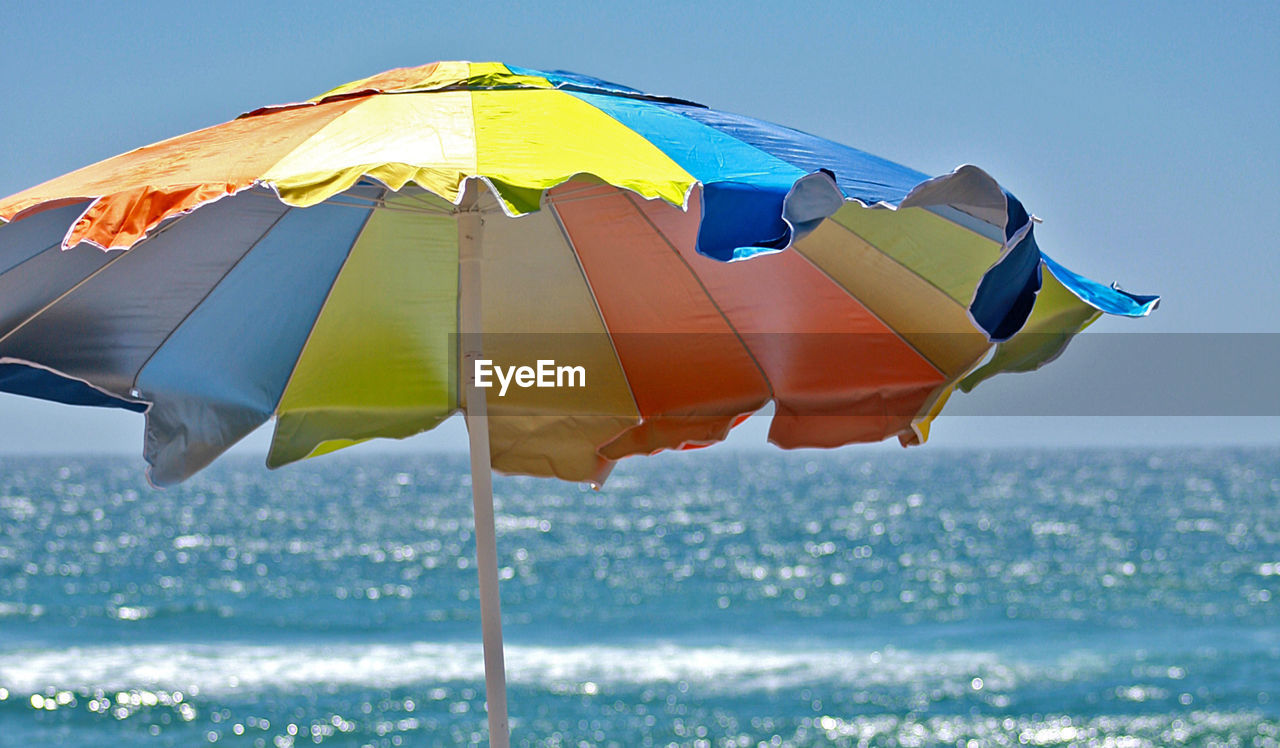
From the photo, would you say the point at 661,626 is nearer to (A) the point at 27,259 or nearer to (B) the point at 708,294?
(B) the point at 708,294

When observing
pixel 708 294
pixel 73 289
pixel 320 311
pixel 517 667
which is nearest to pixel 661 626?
pixel 517 667

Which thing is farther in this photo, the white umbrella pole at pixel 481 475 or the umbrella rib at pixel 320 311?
the umbrella rib at pixel 320 311

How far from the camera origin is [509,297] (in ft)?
11.0

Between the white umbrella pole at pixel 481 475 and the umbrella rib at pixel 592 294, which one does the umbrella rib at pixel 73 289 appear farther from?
the umbrella rib at pixel 592 294

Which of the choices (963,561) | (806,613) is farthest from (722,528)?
(806,613)

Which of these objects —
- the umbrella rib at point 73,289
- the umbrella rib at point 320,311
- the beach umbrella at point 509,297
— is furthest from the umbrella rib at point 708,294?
the umbrella rib at point 73,289

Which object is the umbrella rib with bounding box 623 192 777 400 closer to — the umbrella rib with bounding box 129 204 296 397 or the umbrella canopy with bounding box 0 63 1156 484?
the umbrella canopy with bounding box 0 63 1156 484

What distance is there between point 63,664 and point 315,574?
980cm

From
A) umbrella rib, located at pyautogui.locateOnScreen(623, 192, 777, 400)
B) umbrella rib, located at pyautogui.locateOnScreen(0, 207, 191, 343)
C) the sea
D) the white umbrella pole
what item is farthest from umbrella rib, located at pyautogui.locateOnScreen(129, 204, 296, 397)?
the sea

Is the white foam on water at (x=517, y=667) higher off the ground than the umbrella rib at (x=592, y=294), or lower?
lower

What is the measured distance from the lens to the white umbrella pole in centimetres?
276

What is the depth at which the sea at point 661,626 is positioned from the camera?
510 inches

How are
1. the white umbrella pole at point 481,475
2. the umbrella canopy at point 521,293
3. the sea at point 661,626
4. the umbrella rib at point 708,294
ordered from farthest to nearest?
1. the sea at point 661,626
2. the umbrella rib at point 708,294
3. the white umbrella pole at point 481,475
4. the umbrella canopy at point 521,293

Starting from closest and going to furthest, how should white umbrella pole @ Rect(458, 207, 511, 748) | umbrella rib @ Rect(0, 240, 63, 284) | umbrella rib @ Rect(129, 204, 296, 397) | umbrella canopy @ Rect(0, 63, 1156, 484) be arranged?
umbrella canopy @ Rect(0, 63, 1156, 484)
umbrella rib @ Rect(0, 240, 63, 284)
white umbrella pole @ Rect(458, 207, 511, 748)
umbrella rib @ Rect(129, 204, 296, 397)
